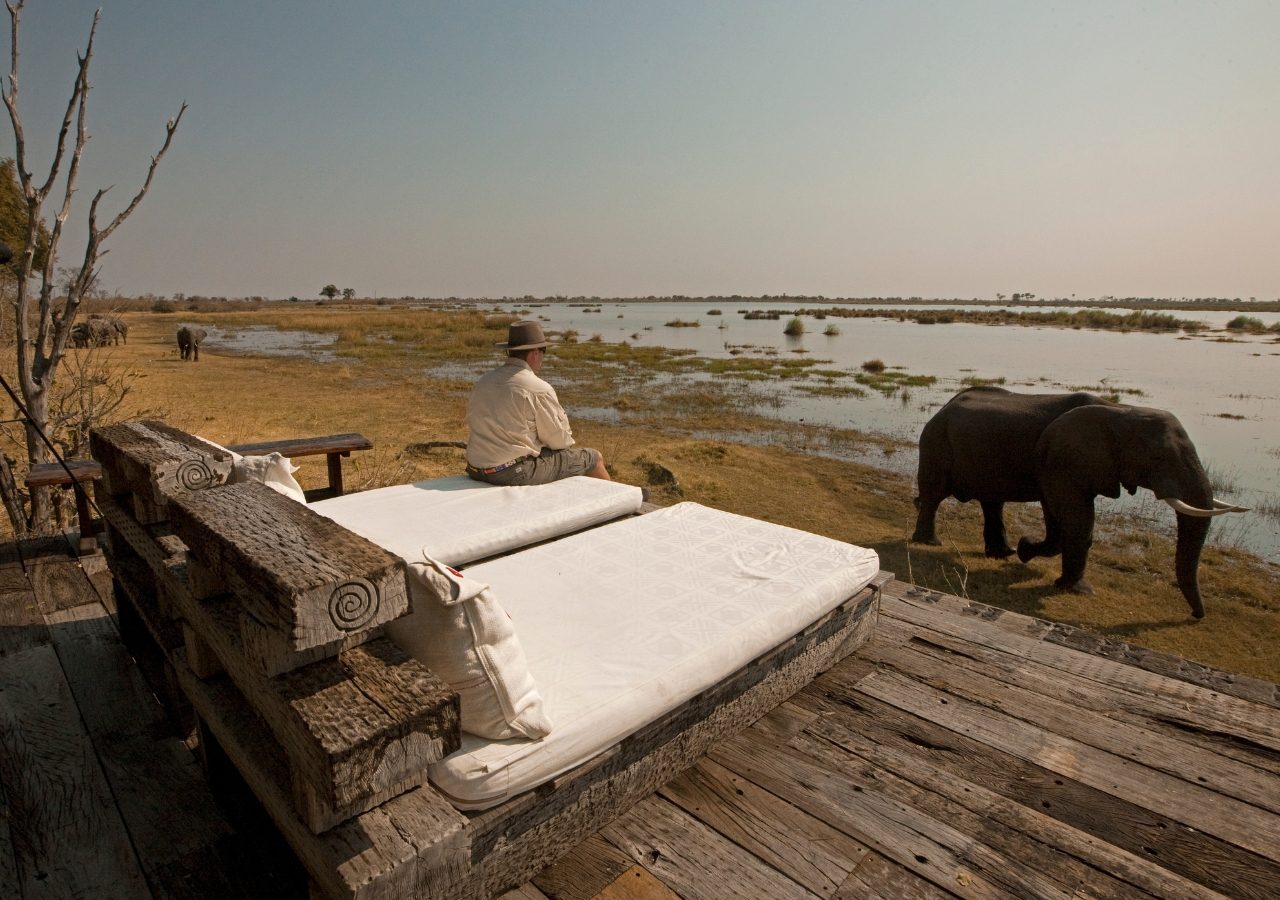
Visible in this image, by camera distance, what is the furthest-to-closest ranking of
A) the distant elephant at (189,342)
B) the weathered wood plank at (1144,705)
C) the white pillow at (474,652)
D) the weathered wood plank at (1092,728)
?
the distant elephant at (189,342), the weathered wood plank at (1144,705), the weathered wood plank at (1092,728), the white pillow at (474,652)

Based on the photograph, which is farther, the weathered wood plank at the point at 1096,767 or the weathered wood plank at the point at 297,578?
the weathered wood plank at the point at 1096,767

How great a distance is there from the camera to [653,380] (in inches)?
839

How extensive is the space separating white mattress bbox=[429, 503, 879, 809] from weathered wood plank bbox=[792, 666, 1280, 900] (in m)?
0.41

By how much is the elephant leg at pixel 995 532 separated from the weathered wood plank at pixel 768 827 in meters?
6.15

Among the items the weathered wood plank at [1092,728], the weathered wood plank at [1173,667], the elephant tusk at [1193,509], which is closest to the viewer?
the weathered wood plank at [1092,728]

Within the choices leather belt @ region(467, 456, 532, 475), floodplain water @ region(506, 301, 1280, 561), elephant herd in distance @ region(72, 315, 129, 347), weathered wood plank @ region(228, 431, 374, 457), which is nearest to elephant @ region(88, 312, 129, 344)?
elephant herd in distance @ region(72, 315, 129, 347)

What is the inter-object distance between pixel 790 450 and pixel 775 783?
10561 millimetres

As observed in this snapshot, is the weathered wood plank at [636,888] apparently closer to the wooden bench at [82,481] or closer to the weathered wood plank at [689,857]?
the weathered wood plank at [689,857]

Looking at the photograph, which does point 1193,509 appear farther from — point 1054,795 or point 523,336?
point 523,336

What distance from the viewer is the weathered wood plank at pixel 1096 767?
2098mm

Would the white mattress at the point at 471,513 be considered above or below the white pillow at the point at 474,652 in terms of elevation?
below

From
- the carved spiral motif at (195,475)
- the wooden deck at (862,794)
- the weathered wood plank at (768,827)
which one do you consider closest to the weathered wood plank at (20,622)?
the wooden deck at (862,794)

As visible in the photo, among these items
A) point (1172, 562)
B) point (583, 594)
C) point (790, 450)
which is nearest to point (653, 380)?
point (790, 450)

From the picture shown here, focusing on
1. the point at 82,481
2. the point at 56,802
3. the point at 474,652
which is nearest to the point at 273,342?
the point at 82,481
